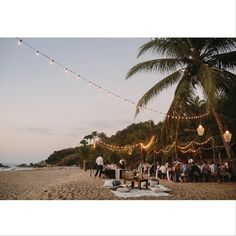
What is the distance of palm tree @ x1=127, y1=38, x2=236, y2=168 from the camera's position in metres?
7.59

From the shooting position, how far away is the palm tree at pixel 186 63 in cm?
759

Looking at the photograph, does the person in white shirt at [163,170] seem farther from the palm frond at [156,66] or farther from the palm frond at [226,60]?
the palm frond at [226,60]

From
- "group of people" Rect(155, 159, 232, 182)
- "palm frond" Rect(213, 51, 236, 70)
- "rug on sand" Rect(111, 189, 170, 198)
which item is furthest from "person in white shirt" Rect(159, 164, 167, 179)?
"palm frond" Rect(213, 51, 236, 70)

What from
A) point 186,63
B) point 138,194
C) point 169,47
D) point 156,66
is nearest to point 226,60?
point 186,63

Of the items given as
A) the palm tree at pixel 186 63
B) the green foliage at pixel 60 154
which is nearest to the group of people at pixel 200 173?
the palm tree at pixel 186 63

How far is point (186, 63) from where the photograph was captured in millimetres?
8094

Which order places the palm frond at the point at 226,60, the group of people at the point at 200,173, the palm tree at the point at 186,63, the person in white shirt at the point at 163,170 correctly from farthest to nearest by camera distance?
1. the person in white shirt at the point at 163,170
2. the group of people at the point at 200,173
3. the palm frond at the point at 226,60
4. the palm tree at the point at 186,63

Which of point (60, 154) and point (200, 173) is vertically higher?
point (60, 154)

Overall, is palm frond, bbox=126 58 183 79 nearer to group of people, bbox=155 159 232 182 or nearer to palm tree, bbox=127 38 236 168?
palm tree, bbox=127 38 236 168

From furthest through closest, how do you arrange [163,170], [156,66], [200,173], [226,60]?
[163,170], [200,173], [156,66], [226,60]

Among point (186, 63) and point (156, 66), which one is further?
point (186, 63)

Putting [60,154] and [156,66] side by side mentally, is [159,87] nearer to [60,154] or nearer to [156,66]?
[156,66]
